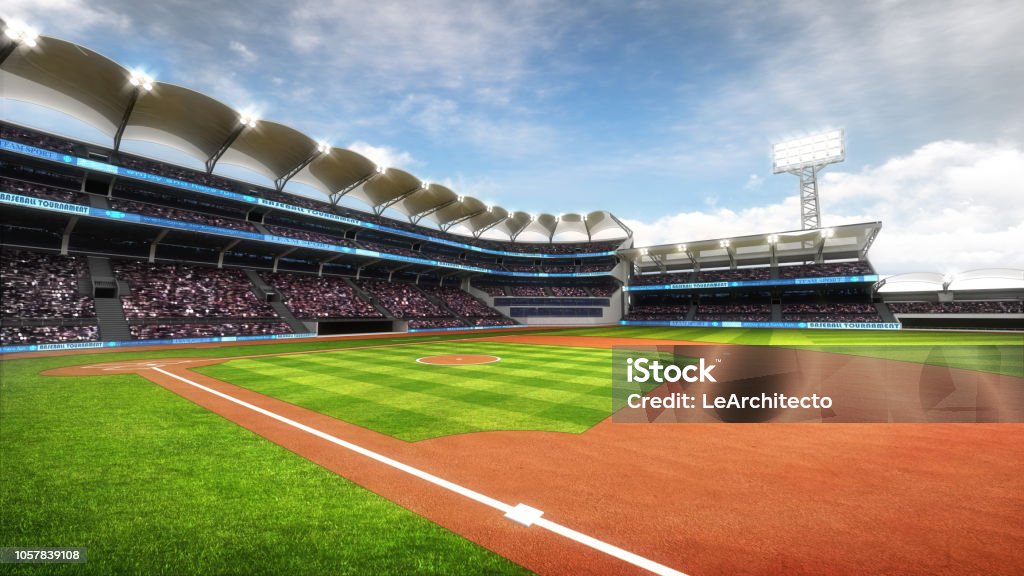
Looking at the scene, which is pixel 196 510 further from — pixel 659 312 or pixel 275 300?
pixel 659 312

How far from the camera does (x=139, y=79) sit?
27.1 metres

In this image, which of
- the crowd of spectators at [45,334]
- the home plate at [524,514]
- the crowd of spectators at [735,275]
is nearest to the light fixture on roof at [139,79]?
the crowd of spectators at [45,334]

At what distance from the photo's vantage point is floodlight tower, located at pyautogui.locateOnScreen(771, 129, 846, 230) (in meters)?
54.6

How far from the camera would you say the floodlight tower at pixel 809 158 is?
5462 centimetres

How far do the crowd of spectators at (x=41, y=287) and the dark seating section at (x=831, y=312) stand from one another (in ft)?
225

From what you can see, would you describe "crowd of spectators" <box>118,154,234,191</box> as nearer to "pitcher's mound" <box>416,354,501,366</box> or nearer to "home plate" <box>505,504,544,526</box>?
"pitcher's mound" <box>416,354,501,366</box>

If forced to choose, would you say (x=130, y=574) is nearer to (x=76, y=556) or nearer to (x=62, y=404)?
(x=76, y=556)

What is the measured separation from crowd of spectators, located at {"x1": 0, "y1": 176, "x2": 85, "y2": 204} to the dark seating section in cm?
7113

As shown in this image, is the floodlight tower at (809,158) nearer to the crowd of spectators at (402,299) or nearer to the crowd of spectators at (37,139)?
the crowd of spectators at (402,299)

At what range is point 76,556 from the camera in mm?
3508

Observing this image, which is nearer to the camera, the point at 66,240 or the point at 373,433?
the point at 373,433

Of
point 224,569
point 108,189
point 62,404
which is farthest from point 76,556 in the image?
point 108,189

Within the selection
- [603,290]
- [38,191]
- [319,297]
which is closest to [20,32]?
[38,191]

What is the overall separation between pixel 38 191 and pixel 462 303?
1595 inches
